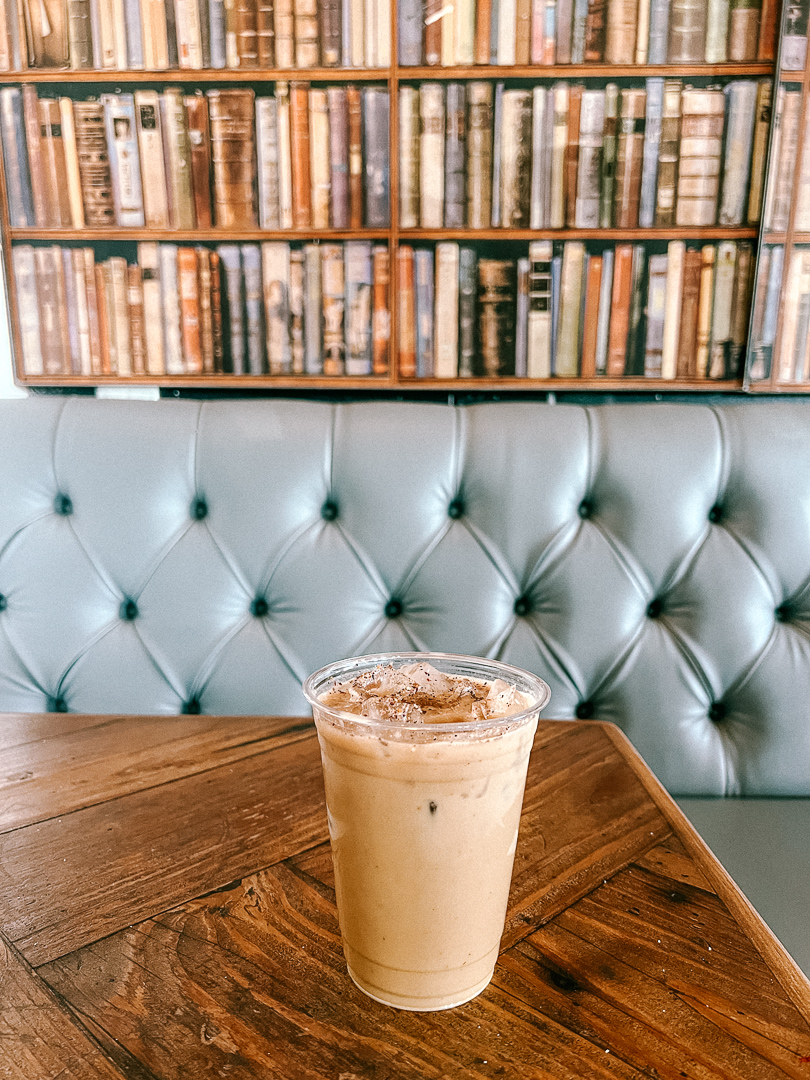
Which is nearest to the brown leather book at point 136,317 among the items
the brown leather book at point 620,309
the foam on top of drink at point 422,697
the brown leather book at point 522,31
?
the brown leather book at point 522,31

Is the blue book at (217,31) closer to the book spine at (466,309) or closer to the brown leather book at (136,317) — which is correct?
the brown leather book at (136,317)

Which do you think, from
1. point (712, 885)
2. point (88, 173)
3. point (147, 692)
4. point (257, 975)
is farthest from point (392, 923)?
point (88, 173)

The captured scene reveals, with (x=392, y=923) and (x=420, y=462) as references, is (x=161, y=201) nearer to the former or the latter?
(x=420, y=462)

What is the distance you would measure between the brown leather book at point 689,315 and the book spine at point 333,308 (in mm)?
712

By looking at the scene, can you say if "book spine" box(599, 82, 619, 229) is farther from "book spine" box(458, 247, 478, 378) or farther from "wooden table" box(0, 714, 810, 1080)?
"wooden table" box(0, 714, 810, 1080)

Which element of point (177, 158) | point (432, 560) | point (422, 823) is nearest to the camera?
point (422, 823)

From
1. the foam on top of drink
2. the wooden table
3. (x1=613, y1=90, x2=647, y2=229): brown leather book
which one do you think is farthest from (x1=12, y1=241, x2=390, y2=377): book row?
the foam on top of drink

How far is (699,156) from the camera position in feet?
5.08

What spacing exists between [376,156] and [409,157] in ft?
0.22

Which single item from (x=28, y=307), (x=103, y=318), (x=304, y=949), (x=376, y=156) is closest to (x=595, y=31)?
(x=376, y=156)

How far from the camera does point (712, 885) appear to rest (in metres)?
0.54

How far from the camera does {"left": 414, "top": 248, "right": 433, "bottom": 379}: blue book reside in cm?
161

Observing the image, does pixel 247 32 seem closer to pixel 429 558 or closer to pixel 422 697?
pixel 429 558

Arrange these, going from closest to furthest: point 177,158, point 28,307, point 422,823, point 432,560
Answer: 1. point 422,823
2. point 432,560
3. point 177,158
4. point 28,307
